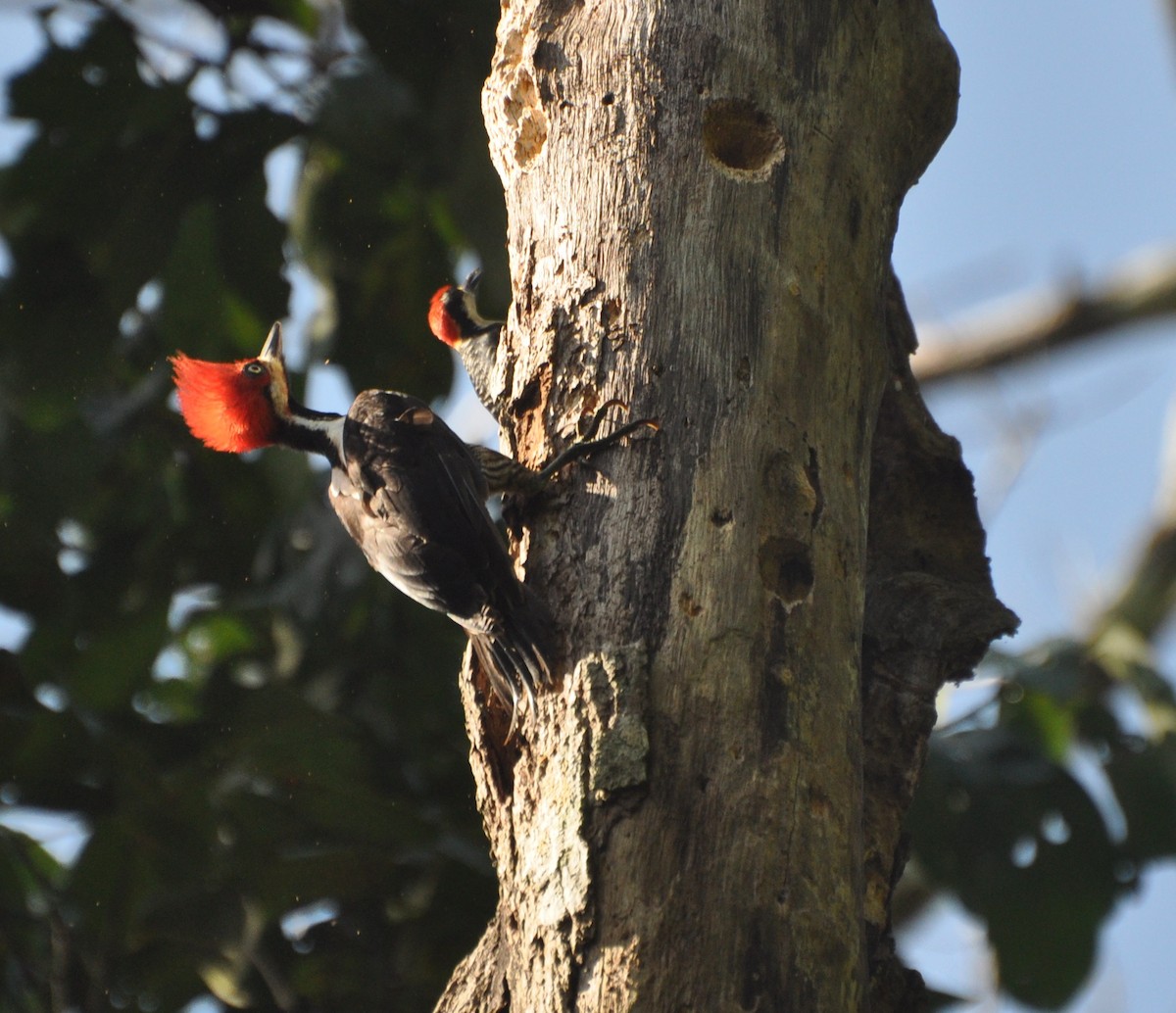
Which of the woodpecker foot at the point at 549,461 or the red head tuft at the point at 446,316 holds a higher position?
the red head tuft at the point at 446,316

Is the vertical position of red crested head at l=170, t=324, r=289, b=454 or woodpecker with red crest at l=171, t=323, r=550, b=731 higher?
red crested head at l=170, t=324, r=289, b=454

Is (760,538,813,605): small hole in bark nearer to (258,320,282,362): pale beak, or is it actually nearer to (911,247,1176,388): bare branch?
(258,320,282,362): pale beak

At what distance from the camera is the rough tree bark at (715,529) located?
2049 mm

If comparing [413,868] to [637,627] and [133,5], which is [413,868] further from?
[133,5]

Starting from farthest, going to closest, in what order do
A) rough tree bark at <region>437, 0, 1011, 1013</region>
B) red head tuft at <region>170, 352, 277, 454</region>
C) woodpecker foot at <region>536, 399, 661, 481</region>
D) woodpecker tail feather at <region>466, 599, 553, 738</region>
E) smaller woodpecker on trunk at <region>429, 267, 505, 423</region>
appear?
smaller woodpecker on trunk at <region>429, 267, 505, 423</region> → red head tuft at <region>170, 352, 277, 454</region> → woodpecker foot at <region>536, 399, 661, 481</region> → woodpecker tail feather at <region>466, 599, 553, 738</region> → rough tree bark at <region>437, 0, 1011, 1013</region>

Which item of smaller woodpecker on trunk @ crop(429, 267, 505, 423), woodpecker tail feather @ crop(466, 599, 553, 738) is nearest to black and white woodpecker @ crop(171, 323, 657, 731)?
woodpecker tail feather @ crop(466, 599, 553, 738)

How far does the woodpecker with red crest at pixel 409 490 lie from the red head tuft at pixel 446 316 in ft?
2.43

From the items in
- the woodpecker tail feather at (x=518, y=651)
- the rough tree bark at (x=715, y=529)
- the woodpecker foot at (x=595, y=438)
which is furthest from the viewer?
the woodpecker foot at (x=595, y=438)

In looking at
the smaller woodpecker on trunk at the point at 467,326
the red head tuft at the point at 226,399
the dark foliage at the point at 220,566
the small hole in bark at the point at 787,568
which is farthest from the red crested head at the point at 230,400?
the small hole in bark at the point at 787,568

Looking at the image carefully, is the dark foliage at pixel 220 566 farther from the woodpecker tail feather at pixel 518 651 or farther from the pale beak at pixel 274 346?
the woodpecker tail feather at pixel 518 651

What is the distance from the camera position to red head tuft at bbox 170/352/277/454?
3.23 metres

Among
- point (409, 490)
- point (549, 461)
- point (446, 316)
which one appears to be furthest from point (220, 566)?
point (549, 461)

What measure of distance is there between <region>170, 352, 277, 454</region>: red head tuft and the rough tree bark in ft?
2.66

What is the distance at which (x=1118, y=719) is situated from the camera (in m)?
4.00
